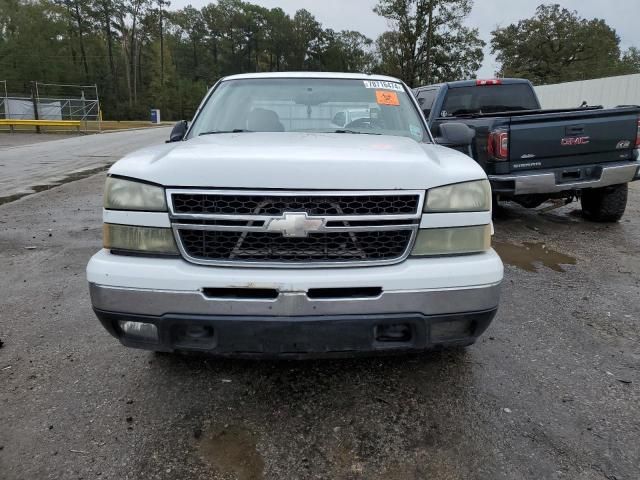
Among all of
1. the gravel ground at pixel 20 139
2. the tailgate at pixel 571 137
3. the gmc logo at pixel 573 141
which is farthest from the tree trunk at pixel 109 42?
the gmc logo at pixel 573 141

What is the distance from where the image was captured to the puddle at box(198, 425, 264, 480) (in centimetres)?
205

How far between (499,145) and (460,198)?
146 inches

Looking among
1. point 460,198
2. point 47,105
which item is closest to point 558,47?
point 47,105

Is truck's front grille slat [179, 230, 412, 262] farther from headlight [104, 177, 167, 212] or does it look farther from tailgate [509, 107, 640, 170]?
tailgate [509, 107, 640, 170]

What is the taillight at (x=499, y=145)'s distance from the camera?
562 centimetres

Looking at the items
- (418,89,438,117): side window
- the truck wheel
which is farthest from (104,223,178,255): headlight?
(418,89,438,117): side window

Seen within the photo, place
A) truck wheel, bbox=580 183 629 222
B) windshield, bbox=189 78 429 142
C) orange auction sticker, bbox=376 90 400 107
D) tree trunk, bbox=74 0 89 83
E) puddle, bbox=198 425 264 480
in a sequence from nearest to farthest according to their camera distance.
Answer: puddle, bbox=198 425 264 480 → windshield, bbox=189 78 429 142 → orange auction sticker, bbox=376 90 400 107 → truck wheel, bbox=580 183 629 222 → tree trunk, bbox=74 0 89 83

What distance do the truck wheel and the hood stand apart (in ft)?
16.0

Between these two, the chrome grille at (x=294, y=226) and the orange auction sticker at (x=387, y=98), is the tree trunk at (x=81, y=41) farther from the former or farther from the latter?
the chrome grille at (x=294, y=226)

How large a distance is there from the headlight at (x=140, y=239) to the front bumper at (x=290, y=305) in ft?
0.17

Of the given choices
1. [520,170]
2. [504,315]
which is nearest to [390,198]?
[504,315]

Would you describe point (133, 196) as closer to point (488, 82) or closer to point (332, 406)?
point (332, 406)

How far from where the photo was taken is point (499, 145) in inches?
221

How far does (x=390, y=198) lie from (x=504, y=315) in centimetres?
193
